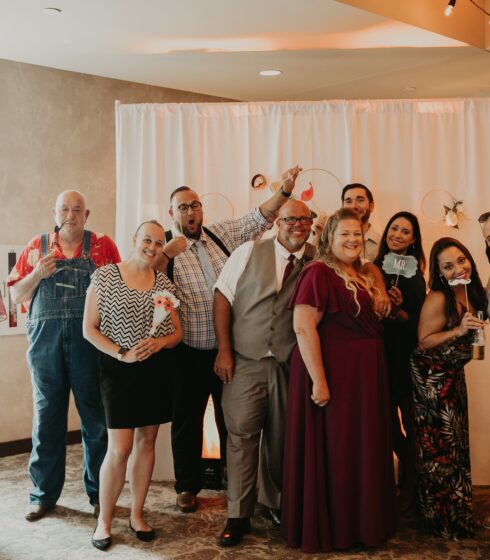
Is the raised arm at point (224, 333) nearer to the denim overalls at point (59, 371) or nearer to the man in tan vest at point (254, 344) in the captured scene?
the man in tan vest at point (254, 344)

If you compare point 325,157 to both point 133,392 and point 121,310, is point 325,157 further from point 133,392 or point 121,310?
point 133,392

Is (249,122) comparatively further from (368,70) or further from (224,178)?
(368,70)

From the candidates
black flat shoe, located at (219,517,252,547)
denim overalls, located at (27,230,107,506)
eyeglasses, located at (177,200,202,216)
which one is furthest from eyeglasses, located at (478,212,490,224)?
denim overalls, located at (27,230,107,506)

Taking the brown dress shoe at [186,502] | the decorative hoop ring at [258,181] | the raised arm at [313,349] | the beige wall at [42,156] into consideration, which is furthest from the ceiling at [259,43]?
the brown dress shoe at [186,502]

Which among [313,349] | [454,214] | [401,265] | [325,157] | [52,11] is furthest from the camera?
[325,157]

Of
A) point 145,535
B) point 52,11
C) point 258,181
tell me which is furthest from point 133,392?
point 52,11

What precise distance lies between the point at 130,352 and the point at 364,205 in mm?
1627

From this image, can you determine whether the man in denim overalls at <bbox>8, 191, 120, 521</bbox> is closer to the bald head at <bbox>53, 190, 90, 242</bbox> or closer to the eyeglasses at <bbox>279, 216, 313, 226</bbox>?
the bald head at <bbox>53, 190, 90, 242</bbox>

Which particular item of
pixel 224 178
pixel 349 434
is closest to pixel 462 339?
pixel 349 434

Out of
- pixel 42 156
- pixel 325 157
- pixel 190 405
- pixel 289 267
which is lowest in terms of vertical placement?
pixel 190 405

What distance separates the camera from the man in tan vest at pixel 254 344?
320cm

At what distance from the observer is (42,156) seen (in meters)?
5.06

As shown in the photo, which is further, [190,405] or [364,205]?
[364,205]

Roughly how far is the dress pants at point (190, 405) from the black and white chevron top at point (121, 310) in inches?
21.6
